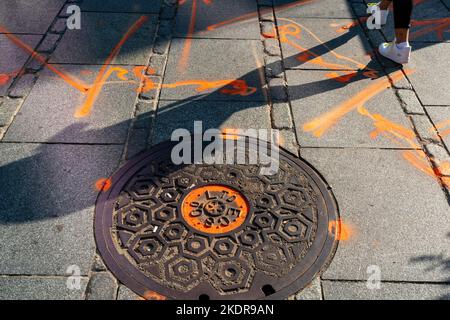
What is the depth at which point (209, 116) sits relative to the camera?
3.98 metres

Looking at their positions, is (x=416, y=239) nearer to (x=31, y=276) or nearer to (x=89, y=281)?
(x=89, y=281)

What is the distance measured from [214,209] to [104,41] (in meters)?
2.69

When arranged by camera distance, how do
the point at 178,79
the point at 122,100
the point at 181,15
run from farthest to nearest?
the point at 181,15 < the point at 178,79 < the point at 122,100

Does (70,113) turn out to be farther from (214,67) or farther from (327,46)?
(327,46)

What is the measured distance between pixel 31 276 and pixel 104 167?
3.21ft

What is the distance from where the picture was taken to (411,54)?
4.92 metres

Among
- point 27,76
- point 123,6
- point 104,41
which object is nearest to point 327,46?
point 104,41

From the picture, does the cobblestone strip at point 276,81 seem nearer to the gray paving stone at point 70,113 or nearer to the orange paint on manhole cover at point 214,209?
the orange paint on manhole cover at point 214,209

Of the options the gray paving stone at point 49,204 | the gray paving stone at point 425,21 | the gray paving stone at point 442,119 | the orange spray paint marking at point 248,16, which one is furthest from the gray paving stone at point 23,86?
the gray paving stone at point 425,21

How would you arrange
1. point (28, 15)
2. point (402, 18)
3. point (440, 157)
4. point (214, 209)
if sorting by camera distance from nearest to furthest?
1. point (214, 209)
2. point (440, 157)
3. point (402, 18)
4. point (28, 15)

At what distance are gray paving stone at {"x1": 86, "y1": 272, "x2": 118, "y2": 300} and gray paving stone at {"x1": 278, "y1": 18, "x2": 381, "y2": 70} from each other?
9.21 feet

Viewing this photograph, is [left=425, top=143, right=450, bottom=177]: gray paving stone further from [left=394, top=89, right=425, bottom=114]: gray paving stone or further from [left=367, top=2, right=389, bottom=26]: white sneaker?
[left=367, top=2, right=389, bottom=26]: white sneaker
